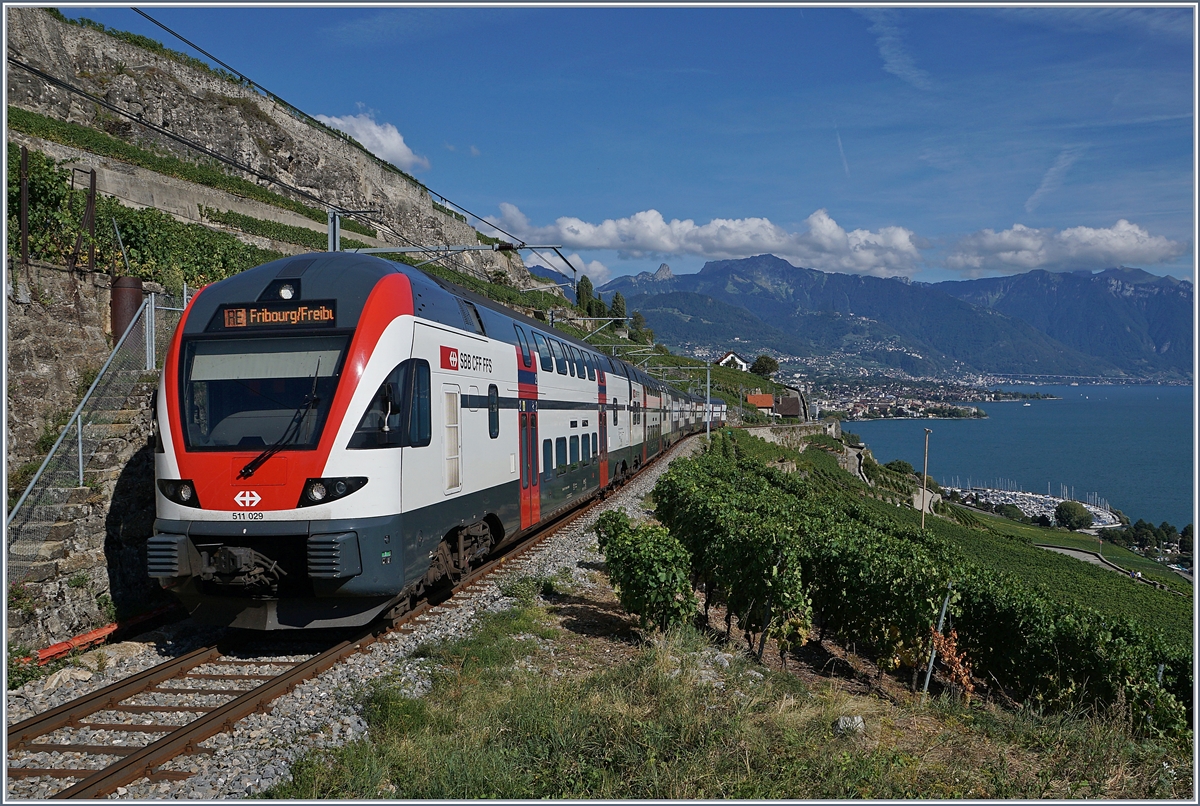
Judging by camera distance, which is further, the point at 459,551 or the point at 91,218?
the point at 91,218

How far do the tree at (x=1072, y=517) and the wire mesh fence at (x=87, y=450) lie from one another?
10442cm

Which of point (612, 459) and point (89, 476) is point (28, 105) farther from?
point (89, 476)

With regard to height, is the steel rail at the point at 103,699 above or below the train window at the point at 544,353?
below

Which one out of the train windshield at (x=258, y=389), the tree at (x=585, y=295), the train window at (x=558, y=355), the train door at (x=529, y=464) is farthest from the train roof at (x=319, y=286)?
the tree at (x=585, y=295)

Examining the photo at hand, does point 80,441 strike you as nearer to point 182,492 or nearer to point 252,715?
point 182,492

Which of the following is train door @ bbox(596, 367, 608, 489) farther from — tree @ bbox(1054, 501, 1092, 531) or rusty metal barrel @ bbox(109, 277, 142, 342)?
tree @ bbox(1054, 501, 1092, 531)

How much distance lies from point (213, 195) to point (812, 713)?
44285mm

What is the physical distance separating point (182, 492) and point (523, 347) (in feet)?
21.8

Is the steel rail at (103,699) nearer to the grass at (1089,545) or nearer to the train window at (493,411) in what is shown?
the train window at (493,411)

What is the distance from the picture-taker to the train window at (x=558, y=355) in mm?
16184

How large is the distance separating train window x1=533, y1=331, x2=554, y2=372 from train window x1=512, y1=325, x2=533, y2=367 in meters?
0.82

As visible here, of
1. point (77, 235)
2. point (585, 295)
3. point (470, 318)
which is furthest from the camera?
point (585, 295)

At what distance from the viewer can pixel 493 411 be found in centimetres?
1160

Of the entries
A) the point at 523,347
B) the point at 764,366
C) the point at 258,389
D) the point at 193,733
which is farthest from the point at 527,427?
the point at 764,366
